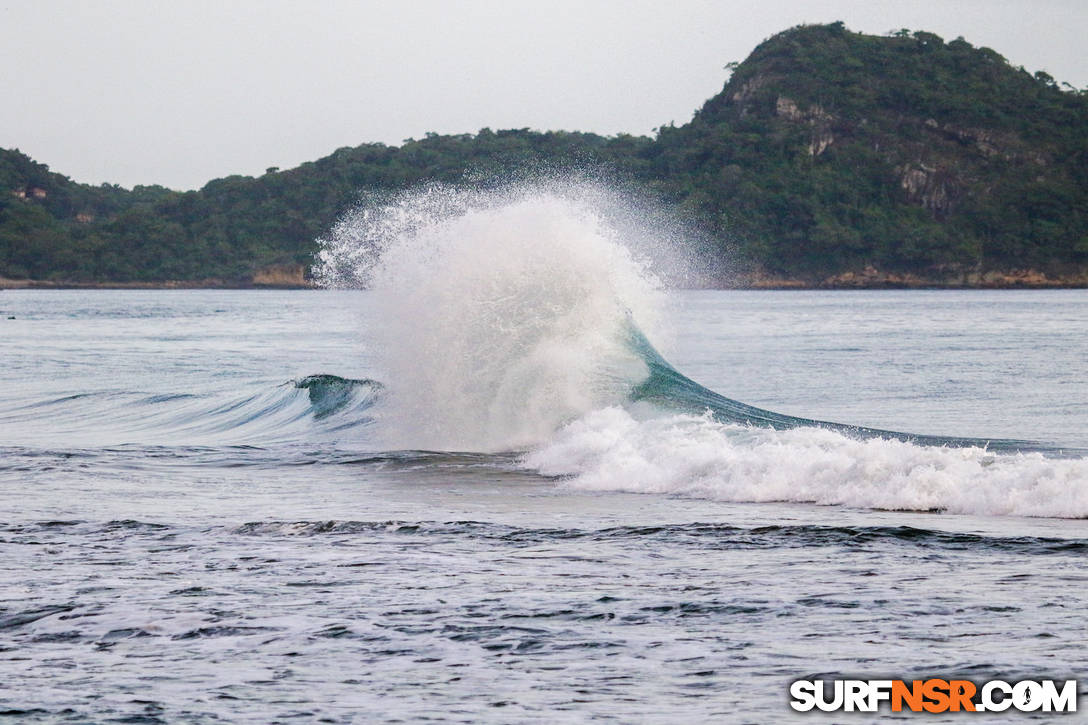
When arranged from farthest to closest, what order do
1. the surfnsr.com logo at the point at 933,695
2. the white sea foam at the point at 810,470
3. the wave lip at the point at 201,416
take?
the wave lip at the point at 201,416 → the white sea foam at the point at 810,470 → the surfnsr.com logo at the point at 933,695

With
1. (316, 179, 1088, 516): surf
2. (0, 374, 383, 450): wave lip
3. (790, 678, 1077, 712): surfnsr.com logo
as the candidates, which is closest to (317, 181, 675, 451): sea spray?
(316, 179, 1088, 516): surf

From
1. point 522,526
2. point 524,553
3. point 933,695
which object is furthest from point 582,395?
point 933,695

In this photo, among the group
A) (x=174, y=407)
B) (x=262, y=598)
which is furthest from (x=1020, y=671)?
(x=174, y=407)

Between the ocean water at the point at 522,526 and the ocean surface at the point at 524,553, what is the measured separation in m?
0.04

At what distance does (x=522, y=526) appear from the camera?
436 inches

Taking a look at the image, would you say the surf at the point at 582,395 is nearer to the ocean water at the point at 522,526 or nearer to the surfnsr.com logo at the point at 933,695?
the ocean water at the point at 522,526

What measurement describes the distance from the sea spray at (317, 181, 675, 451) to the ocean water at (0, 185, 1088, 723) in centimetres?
5

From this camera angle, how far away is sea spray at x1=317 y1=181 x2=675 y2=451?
18359mm

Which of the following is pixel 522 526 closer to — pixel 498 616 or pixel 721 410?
pixel 498 616

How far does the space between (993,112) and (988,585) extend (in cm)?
17943

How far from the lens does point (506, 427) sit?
18016 millimetres

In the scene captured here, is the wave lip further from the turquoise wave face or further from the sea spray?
the turquoise wave face

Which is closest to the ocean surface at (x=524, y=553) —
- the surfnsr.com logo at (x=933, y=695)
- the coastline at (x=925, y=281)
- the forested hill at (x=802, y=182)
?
the surfnsr.com logo at (x=933, y=695)

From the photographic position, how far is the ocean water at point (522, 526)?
6.51 m
